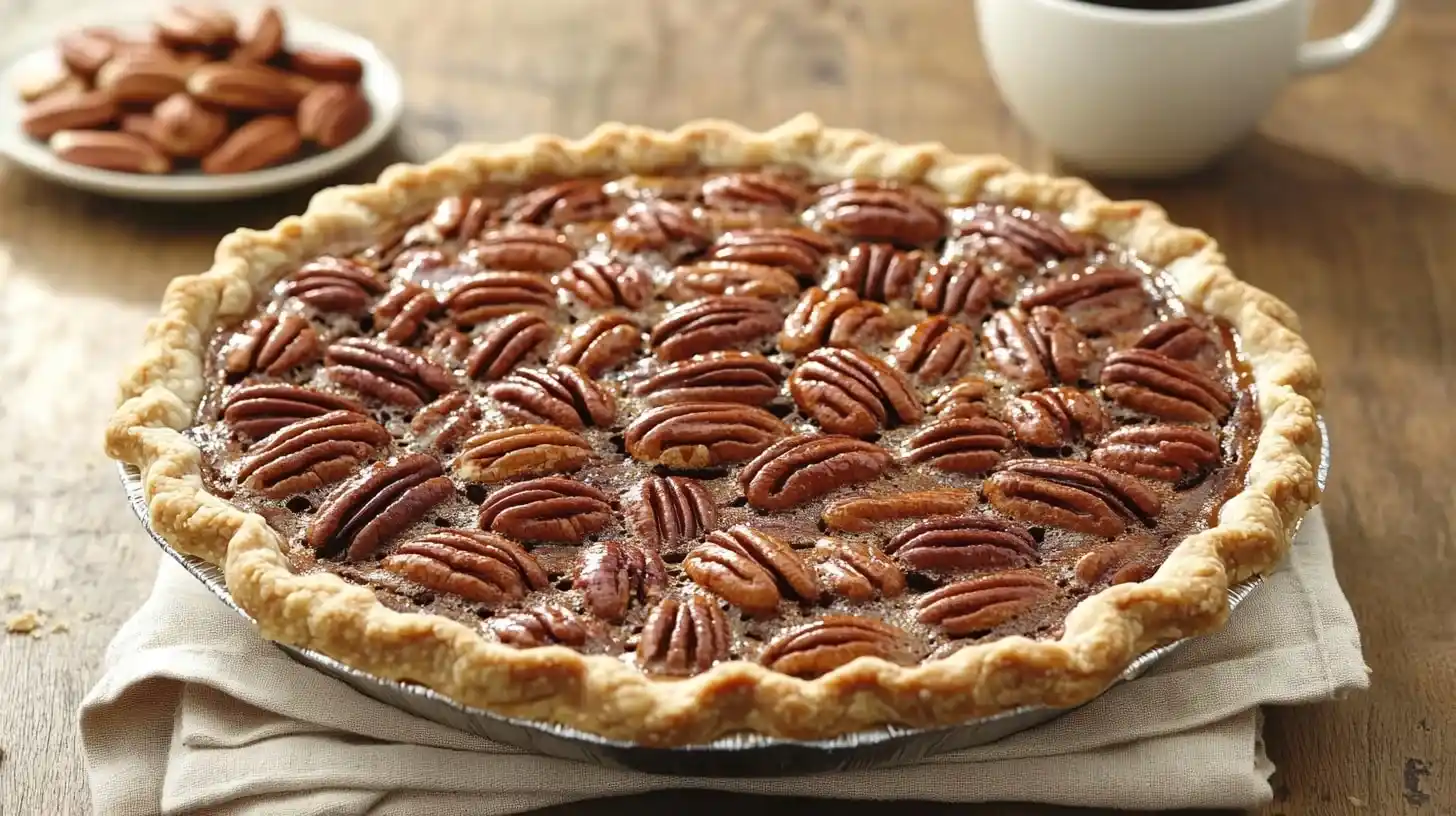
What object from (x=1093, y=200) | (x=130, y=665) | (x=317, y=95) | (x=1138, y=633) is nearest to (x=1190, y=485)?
(x=1138, y=633)

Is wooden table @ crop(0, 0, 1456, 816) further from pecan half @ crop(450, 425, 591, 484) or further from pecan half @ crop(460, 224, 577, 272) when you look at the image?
pecan half @ crop(460, 224, 577, 272)

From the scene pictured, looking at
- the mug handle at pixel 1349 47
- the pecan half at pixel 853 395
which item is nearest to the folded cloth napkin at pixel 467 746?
the pecan half at pixel 853 395

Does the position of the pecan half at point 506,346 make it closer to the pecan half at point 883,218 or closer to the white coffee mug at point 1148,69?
the pecan half at point 883,218

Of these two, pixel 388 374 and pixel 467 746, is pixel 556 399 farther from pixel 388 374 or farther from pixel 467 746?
pixel 467 746

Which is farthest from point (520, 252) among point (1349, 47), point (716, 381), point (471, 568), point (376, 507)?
point (1349, 47)

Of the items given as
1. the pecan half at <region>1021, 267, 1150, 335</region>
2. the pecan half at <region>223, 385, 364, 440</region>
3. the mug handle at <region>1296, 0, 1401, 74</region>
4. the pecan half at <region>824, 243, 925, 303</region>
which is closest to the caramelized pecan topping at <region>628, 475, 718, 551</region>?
the pecan half at <region>223, 385, 364, 440</region>
